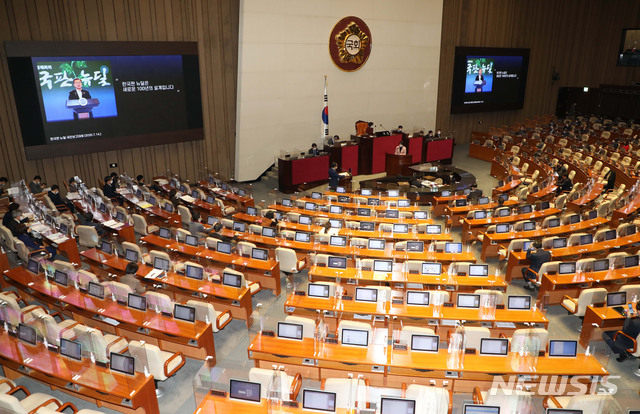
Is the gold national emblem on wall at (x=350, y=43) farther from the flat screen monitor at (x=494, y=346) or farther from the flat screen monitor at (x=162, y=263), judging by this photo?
the flat screen monitor at (x=494, y=346)

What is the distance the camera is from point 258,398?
627cm

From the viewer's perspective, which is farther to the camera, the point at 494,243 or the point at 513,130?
the point at 513,130

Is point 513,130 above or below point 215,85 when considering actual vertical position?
below

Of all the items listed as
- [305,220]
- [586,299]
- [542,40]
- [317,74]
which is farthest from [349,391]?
[542,40]

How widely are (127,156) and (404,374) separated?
14840mm

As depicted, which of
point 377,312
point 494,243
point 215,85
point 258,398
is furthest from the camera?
point 215,85

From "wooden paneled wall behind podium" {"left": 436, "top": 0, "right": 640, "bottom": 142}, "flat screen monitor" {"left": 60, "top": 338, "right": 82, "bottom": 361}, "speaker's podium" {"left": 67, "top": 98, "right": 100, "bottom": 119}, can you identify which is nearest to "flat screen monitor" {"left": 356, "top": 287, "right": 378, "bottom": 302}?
"flat screen monitor" {"left": 60, "top": 338, "right": 82, "bottom": 361}

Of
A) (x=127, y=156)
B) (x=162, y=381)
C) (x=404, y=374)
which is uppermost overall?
(x=127, y=156)

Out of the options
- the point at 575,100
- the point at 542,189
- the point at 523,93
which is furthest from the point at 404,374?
the point at 575,100

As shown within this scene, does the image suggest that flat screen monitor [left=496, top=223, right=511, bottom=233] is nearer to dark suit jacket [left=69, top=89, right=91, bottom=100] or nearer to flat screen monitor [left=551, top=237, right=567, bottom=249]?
flat screen monitor [left=551, top=237, right=567, bottom=249]

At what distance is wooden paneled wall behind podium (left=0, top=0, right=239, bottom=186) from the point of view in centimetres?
1520

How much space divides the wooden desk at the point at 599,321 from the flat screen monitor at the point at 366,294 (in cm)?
408

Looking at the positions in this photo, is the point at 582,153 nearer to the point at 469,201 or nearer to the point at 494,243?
the point at 469,201

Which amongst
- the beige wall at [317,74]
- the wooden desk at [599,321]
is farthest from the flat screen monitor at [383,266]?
the beige wall at [317,74]
